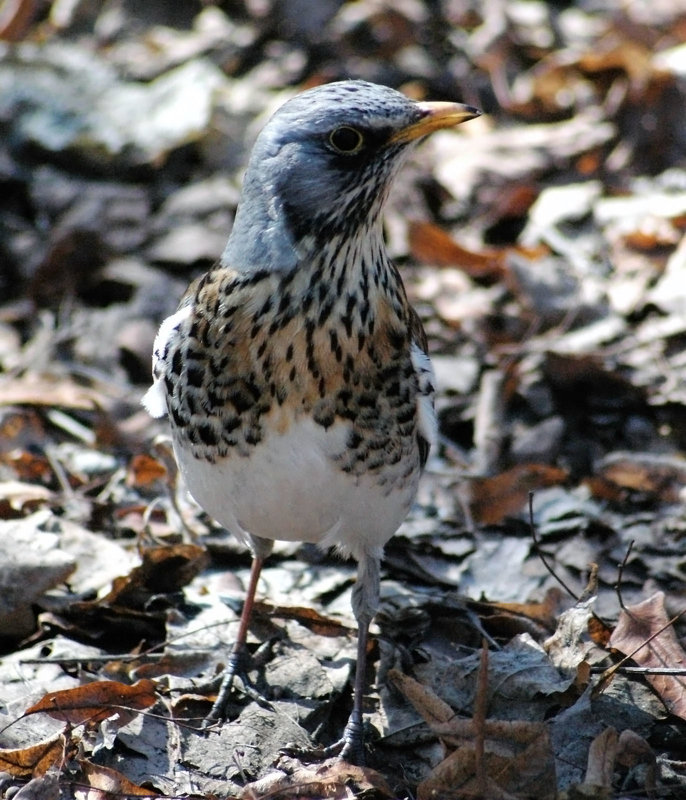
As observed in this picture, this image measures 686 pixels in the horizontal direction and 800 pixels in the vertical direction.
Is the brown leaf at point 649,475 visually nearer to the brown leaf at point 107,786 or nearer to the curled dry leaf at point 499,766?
the curled dry leaf at point 499,766

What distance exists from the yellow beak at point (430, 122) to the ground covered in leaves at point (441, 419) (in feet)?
6.29

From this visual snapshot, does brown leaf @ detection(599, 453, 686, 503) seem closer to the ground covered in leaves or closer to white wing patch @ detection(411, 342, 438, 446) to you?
the ground covered in leaves

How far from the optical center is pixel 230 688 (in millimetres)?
5176

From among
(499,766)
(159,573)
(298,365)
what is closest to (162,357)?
(298,365)

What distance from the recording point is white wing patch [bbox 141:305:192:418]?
478 cm

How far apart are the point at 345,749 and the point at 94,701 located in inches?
42.1

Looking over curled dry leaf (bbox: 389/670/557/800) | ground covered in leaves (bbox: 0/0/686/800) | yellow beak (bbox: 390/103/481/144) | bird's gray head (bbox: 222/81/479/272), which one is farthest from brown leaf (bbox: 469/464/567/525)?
yellow beak (bbox: 390/103/481/144)

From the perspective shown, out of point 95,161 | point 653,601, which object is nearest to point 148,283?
point 95,161

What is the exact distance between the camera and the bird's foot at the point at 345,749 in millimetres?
4742

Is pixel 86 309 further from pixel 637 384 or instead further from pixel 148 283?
pixel 637 384

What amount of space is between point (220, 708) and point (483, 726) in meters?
1.41

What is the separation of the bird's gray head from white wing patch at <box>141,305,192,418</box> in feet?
1.38

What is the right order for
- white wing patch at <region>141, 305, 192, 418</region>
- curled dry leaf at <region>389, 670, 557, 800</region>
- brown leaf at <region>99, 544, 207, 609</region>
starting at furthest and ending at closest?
brown leaf at <region>99, 544, 207, 609</region> < white wing patch at <region>141, 305, 192, 418</region> < curled dry leaf at <region>389, 670, 557, 800</region>

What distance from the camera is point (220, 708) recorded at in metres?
5.09
